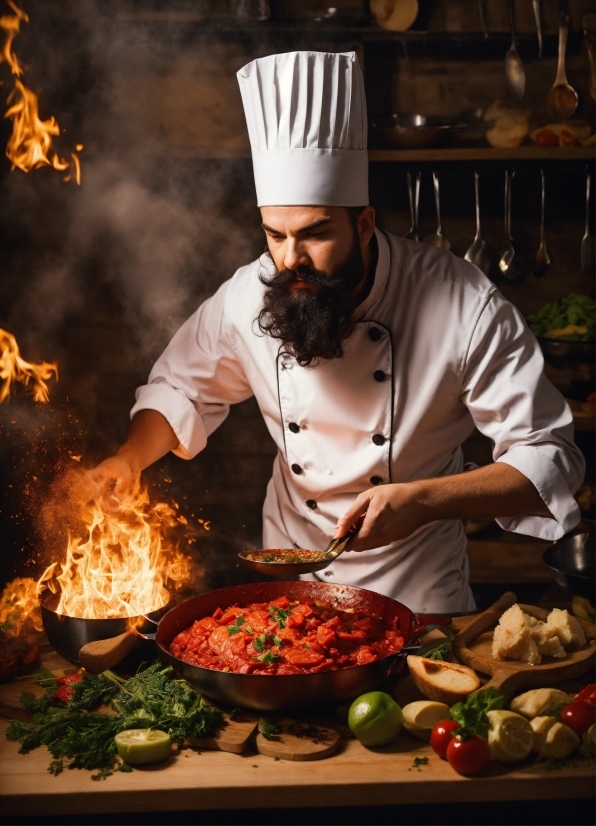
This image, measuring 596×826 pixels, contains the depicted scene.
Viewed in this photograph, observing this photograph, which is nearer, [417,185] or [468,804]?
[468,804]

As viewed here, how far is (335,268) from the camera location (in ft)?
7.86

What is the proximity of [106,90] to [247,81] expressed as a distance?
139 cm

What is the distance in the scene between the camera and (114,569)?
95.2 inches

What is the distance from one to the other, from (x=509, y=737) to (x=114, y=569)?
123cm

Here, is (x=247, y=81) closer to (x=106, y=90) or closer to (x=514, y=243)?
(x=106, y=90)

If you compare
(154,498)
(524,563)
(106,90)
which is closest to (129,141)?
(106,90)

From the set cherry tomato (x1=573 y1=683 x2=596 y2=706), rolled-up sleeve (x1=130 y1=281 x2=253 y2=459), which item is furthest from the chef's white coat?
cherry tomato (x1=573 y1=683 x2=596 y2=706)

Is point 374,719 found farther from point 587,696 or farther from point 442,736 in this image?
point 587,696

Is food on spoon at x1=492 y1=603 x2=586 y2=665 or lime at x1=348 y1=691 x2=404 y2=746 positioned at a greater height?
lime at x1=348 y1=691 x2=404 y2=746

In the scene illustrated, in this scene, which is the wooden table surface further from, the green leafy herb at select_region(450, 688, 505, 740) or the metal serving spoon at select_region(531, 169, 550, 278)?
the metal serving spoon at select_region(531, 169, 550, 278)

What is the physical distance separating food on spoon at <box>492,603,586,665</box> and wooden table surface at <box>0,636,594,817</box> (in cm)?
33

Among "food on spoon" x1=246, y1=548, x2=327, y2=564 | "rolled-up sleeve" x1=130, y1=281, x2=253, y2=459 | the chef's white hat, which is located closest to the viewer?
"food on spoon" x1=246, y1=548, x2=327, y2=564

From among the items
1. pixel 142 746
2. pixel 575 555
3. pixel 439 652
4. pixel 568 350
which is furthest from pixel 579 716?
pixel 568 350

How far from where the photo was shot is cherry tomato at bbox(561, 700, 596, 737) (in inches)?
66.5
